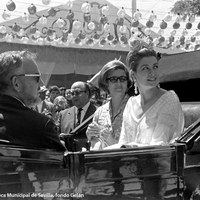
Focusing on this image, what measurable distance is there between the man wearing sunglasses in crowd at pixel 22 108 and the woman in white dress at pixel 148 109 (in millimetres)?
638

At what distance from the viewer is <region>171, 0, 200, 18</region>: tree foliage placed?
960 cm

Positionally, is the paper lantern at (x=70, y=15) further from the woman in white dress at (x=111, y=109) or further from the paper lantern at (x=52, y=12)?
the woman in white dress at (x=111, y=109)

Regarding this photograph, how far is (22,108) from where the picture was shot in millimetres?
1896

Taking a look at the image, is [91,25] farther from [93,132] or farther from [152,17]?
[93,132]

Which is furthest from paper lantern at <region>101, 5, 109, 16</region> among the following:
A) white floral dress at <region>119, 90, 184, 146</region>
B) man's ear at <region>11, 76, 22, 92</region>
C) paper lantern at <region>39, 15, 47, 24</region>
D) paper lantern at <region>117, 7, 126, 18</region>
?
man's ear at <region>11, 76, 22, 92</region>

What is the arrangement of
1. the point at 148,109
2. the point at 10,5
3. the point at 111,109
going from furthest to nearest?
the point at 10,5
the point at 111,109
the point at 148,109

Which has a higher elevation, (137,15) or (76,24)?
(137,15)

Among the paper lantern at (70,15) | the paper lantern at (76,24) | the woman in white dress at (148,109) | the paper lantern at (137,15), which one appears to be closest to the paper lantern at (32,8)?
the paper lantern at (70,15)

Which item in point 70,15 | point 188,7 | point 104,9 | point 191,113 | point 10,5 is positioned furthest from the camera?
point 104,9

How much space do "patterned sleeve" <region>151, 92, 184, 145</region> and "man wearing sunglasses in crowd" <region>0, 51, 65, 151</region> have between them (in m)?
0.64

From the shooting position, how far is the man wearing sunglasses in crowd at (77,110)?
461 centimetres

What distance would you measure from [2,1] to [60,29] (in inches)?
79.1

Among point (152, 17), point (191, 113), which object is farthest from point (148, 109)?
point (152, 17)

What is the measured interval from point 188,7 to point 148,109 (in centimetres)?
782
